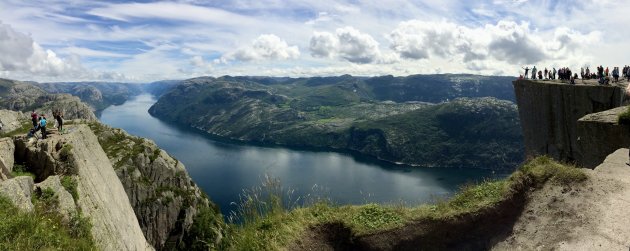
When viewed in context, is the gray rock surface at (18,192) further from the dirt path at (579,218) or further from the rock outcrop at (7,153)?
the dirt path at (579,218)

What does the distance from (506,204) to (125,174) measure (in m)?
93.5

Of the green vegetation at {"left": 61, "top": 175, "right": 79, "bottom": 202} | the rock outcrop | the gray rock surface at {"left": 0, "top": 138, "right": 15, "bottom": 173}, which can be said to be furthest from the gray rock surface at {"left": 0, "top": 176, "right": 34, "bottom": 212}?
the gray rock surface at {"left": 0, "top": 138, "right": 15, "bottom": 173}

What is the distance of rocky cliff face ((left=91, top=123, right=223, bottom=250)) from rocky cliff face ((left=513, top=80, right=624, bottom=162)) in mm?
70490

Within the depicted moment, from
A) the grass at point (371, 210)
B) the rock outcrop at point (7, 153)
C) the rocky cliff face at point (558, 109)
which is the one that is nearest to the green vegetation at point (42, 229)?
the rock outcrop at point (7, 153)

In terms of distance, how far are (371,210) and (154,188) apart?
96.4 meters

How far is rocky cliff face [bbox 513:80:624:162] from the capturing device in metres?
43.9

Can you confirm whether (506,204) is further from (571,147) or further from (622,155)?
(571,147)

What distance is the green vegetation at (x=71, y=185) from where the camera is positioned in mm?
17062

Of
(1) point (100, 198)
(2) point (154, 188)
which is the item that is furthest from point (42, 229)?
(2) point (154, 188)

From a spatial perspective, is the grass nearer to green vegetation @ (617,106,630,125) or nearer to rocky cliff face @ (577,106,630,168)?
green vegetation @ (617,106,630,125)

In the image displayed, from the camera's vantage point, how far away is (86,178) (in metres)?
19.8

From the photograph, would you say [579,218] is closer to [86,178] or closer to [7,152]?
[86,178]

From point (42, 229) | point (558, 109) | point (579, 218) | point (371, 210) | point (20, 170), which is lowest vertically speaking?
point (579, 218)

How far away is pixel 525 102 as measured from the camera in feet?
191
